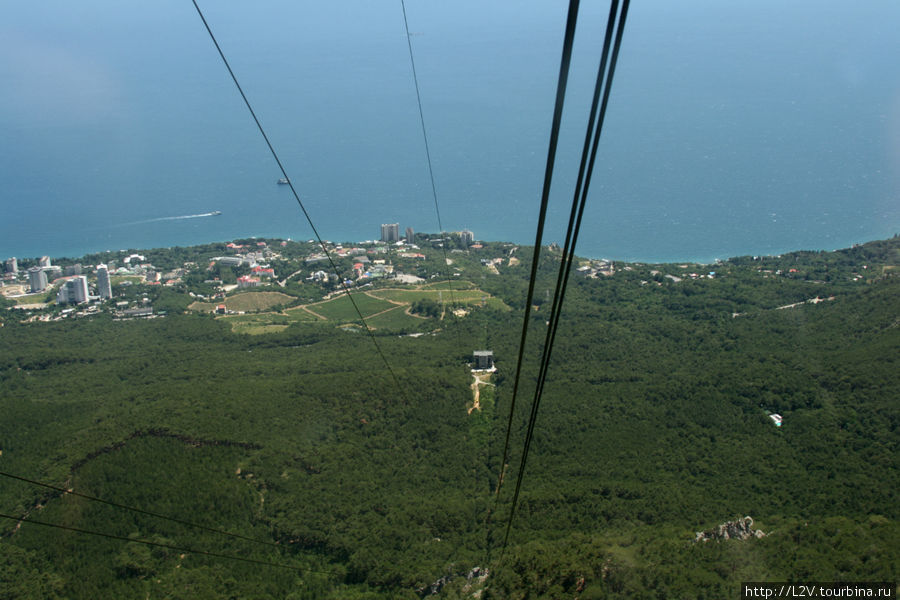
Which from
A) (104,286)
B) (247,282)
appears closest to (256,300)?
(247,282)

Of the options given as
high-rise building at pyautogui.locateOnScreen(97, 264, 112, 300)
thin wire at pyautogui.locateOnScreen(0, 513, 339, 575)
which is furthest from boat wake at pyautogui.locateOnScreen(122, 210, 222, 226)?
thin wire at pyautogui.locateOnScreen(0, 513, 339, 575)

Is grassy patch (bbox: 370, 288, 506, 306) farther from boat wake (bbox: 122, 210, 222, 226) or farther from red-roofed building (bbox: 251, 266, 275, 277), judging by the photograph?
boat wake (bbox: 122, 210, 222, 226)

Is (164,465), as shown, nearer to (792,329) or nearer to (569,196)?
(792,329)

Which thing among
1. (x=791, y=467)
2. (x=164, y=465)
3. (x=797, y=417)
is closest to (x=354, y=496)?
(x=164, y=465)

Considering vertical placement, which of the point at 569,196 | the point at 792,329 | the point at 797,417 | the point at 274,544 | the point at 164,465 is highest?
the point at 569,196

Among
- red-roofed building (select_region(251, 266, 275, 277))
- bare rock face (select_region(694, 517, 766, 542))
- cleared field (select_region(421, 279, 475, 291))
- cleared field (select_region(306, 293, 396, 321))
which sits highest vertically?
red-roofed building (select_region(251, 266, 275, 277))

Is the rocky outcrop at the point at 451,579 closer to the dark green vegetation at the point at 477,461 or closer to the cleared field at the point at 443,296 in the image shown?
the dark green vegetation at the point at 477,461

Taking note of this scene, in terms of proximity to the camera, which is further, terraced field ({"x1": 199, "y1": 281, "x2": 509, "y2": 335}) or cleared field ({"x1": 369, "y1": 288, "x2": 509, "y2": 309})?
cleared field ({"x1": 369, "y1": 288, "x2": 509, "y2": 309})

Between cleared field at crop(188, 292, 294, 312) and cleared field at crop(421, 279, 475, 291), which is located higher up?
cleared field at crop(421, 279, 475, 291)
